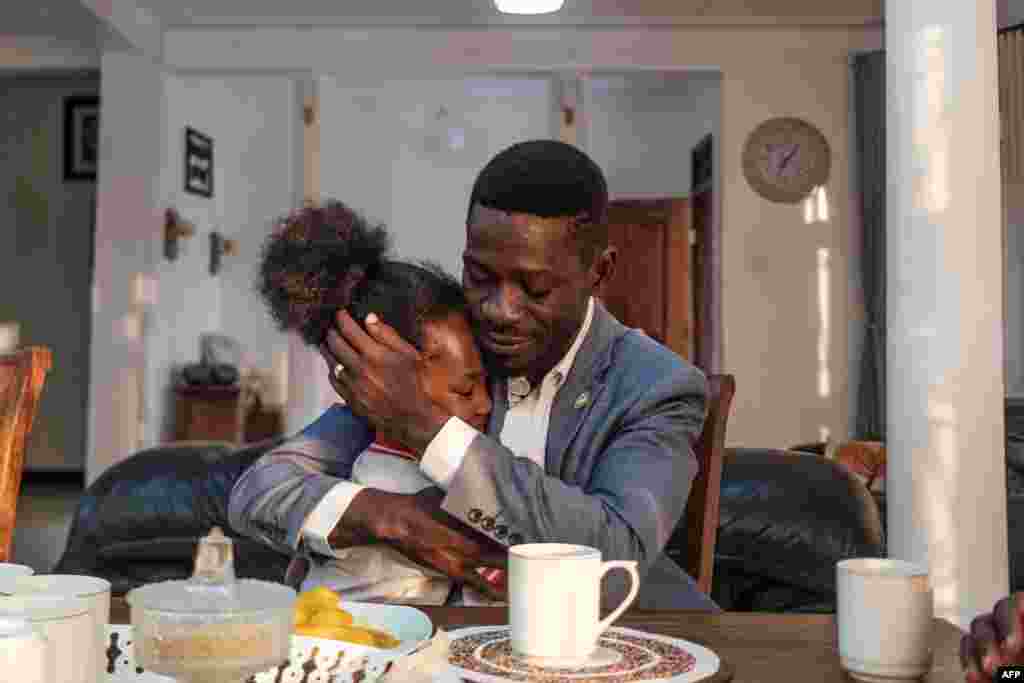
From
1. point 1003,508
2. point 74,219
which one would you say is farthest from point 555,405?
point 74,219

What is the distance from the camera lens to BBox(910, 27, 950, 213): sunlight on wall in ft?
5.73

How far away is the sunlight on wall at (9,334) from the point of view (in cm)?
854

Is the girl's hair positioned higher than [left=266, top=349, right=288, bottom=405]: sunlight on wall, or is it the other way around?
the girl's hair

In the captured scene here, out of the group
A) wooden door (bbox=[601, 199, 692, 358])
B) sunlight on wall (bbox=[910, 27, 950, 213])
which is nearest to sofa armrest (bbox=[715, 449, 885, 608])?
sunlight on wall (bbox=[910, 27, 950, 213])

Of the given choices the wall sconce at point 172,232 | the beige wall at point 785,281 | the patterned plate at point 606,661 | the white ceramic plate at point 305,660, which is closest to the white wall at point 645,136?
the beige wall at point 785,281

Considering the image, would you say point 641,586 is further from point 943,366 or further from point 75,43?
point 75,43

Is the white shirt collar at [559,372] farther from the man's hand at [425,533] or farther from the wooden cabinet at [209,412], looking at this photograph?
the wooden cabinet at [209,412]

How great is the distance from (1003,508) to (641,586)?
72 cm

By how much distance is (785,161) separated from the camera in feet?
22.2

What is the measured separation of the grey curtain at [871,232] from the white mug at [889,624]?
19.2 ft

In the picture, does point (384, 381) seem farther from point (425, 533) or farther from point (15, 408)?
point (15, 408)

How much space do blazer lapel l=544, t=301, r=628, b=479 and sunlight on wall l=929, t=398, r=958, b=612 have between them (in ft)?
2.11

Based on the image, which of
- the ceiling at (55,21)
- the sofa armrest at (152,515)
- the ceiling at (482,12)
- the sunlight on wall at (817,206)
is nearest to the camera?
Answer: the sofa armrest at (152,515)

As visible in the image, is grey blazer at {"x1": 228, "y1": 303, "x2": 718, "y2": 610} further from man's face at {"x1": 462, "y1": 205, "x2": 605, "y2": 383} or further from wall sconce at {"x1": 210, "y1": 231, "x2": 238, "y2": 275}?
wall sconce at {"x1": 210, "y1": 231, "x2": 238, "y2": 275}
